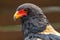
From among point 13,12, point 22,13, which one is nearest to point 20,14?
point 22,13

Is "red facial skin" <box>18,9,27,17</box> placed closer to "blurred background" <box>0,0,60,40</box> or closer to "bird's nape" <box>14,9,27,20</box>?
"bird's nape" <box>14,9,27,20</box>

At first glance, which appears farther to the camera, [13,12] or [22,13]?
[13,12]

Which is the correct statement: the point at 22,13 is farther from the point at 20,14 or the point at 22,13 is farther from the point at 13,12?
the point at 13,12

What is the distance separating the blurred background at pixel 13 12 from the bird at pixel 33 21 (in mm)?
373

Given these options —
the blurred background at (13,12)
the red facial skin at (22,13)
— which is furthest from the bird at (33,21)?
the blurred background at (13,12)

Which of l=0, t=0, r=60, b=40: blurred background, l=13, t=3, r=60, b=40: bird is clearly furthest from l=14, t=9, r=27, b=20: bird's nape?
l=0, t=0, r=60, b=40: blurred background

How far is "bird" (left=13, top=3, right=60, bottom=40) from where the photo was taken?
4.03m

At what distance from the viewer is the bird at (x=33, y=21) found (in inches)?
159

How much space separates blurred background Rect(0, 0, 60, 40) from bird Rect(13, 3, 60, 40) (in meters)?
0.37

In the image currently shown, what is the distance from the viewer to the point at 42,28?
4.03m

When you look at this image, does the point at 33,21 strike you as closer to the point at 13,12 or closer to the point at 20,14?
the point at 20,14

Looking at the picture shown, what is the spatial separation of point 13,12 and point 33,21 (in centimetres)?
43

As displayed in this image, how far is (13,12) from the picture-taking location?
4473mm

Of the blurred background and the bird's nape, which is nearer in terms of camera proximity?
the bird's nape
